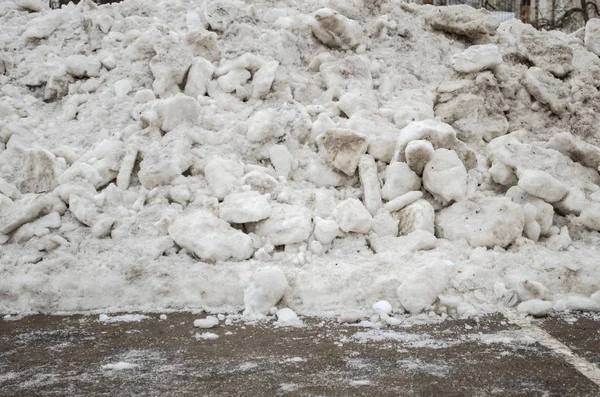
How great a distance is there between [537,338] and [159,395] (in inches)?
81.1

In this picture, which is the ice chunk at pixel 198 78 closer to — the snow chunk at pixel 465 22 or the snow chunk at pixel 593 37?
the snow chunk at pixel 465 22

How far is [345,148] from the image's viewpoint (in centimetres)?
519

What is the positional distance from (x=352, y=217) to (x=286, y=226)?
0.50 metres

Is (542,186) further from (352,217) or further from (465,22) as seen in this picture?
(465,22)

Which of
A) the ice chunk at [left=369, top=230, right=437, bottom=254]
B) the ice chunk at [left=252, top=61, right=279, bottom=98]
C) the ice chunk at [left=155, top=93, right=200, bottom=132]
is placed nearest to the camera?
the ice chunk at [left=369, top=230, right=437, bottom=254]

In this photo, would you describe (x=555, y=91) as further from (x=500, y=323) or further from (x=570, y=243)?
(x=500, y=323)

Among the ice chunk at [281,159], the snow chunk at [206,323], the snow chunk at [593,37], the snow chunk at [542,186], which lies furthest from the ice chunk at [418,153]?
the snow chunk at [593,37]

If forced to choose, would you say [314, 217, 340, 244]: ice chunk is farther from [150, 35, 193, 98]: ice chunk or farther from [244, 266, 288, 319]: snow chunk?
[150, 35, 193, 98]: ice chunk

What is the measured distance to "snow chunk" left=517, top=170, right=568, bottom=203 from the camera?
479cm

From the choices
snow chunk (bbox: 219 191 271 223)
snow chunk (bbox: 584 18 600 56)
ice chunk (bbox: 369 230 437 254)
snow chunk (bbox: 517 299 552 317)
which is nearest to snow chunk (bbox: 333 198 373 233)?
ice chunk (bbox: 369 230 437 254)

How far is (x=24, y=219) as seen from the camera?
461cm

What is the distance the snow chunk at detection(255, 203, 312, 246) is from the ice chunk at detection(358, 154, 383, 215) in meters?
0.54

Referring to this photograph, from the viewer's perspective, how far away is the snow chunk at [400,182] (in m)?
4.93

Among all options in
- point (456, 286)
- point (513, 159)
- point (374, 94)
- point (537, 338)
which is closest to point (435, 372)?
point (537, 338)
